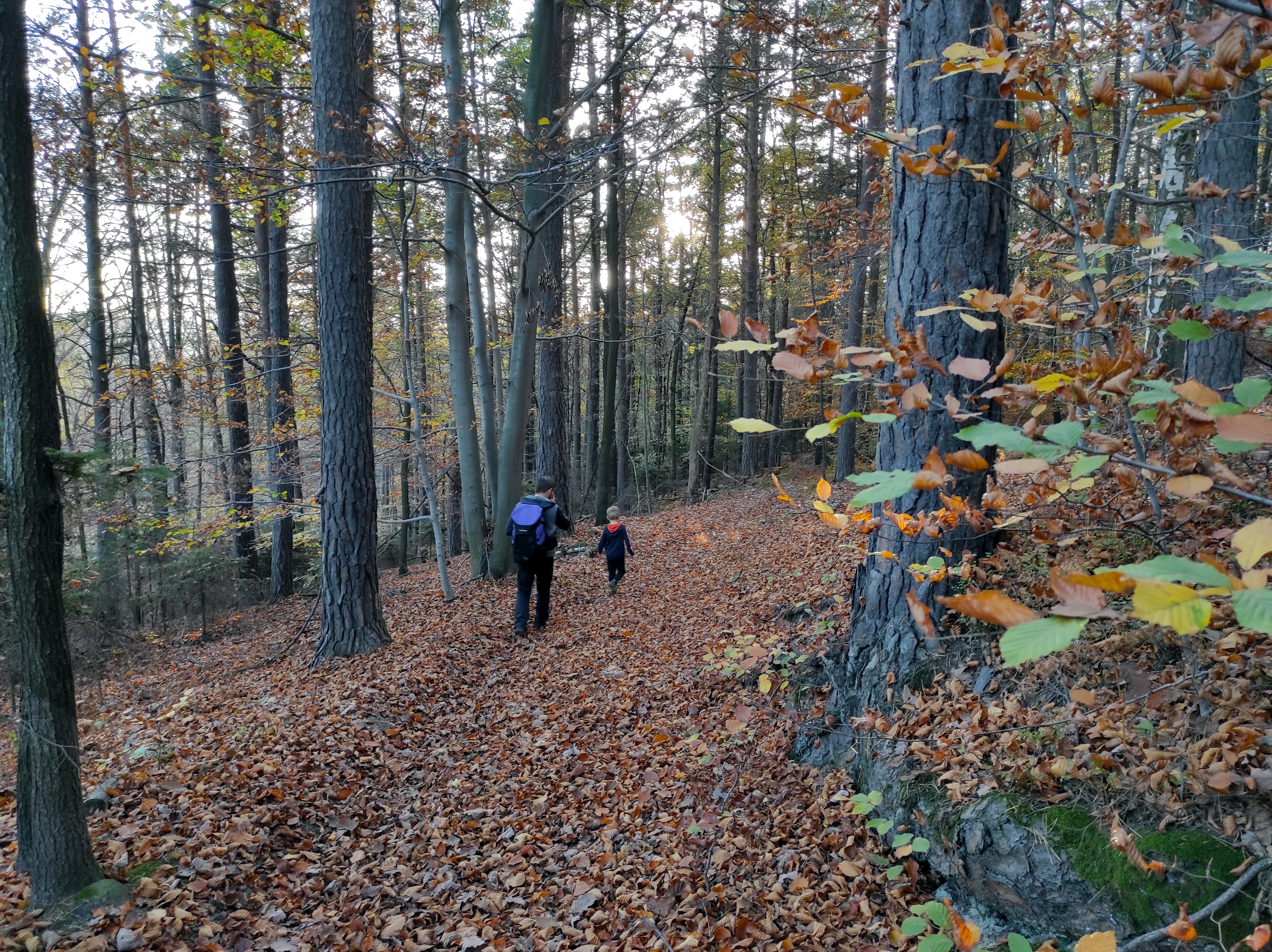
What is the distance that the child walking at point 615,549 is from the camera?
954 cm

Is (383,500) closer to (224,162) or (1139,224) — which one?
(224,162)

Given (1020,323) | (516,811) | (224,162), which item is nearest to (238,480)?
(224,162)

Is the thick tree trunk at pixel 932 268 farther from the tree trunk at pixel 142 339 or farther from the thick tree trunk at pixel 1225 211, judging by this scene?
the tree trunk at pixel 142 339

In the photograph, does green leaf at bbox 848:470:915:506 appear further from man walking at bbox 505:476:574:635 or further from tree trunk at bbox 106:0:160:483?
tree trunk at bbox 106:0:160:483

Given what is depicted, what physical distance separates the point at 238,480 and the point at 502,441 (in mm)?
5631

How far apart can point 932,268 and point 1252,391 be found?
2.70m

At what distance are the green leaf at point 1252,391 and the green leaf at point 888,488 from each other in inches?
24.8

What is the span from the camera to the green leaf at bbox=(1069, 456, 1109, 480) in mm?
1327

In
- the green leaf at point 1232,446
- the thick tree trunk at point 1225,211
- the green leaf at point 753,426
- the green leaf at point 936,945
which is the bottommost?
the green leaf at point 936,945

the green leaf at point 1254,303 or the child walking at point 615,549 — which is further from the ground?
the green leaf at point 1254,303

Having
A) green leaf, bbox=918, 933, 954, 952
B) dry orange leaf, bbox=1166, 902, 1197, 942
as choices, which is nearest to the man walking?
green leaf, bbox=918, 933, 954, 952

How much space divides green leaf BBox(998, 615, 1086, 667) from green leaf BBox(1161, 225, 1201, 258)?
1.08 metres

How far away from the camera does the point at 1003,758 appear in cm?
310

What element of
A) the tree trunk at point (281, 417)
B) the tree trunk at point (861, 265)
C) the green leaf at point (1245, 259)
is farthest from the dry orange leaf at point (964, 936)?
the tree trunk at point (281, 417)
